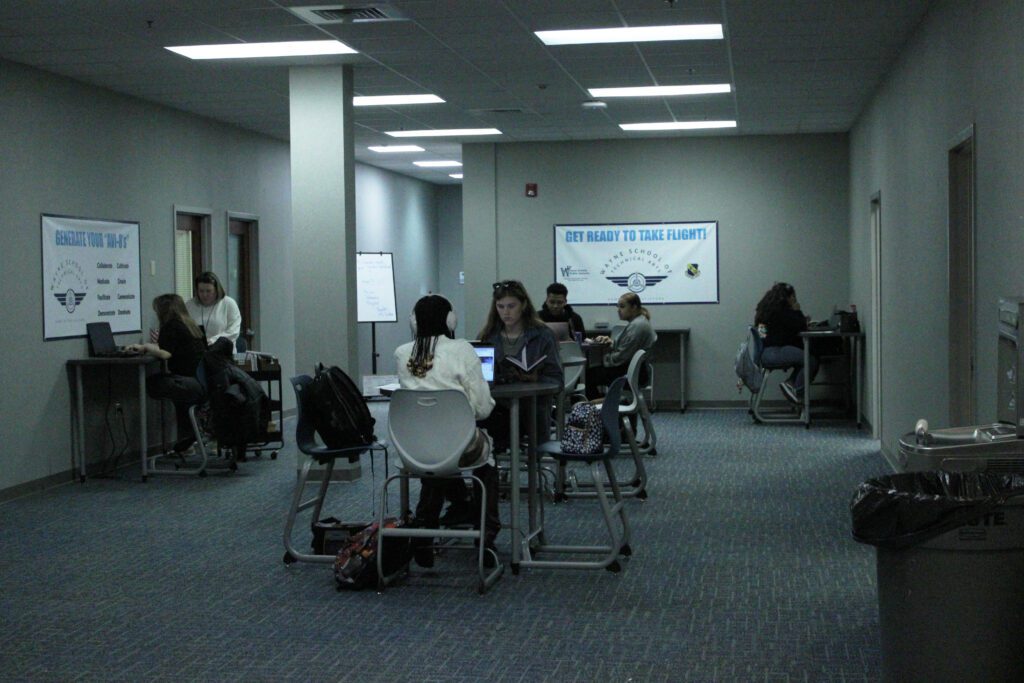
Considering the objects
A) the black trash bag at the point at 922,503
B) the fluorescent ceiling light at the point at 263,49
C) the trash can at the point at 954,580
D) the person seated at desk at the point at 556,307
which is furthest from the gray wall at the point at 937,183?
the fluorescent ceiling light at the point at 263,49

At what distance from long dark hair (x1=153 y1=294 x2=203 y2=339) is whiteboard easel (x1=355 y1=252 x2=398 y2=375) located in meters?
6.15

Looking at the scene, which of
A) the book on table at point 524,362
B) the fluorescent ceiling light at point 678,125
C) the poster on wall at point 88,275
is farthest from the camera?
the fluorescent ceiling light at point 678,125

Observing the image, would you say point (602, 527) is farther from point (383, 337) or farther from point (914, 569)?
point (383, 337)

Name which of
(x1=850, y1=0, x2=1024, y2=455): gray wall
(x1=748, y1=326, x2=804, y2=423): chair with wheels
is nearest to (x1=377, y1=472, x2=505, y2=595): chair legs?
(x1=850, y1=0, x2=1024, y2=455): gray wall

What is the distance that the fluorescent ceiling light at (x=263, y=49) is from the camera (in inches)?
294

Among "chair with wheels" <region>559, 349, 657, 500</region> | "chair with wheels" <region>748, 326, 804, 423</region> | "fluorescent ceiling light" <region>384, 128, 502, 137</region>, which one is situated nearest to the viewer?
"chair with wheels" <region>559, 349, 657, 500</region>

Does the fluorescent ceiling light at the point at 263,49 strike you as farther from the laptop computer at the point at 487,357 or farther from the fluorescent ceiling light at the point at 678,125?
the fluorescent ceiling light at the point at 678,125

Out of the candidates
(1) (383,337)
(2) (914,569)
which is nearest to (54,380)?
(2) (914,569)

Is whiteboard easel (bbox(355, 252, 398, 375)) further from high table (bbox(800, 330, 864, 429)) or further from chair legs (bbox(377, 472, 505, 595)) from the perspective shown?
chair legs (bbox(377, 472, 505, 595))

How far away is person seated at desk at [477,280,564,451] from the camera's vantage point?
595 cm

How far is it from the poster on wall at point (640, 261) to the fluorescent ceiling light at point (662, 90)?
→ 3.12 metres

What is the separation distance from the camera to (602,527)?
6410 millimetres

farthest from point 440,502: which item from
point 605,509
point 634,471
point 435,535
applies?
point 634,471

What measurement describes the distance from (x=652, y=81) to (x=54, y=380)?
4877mm
